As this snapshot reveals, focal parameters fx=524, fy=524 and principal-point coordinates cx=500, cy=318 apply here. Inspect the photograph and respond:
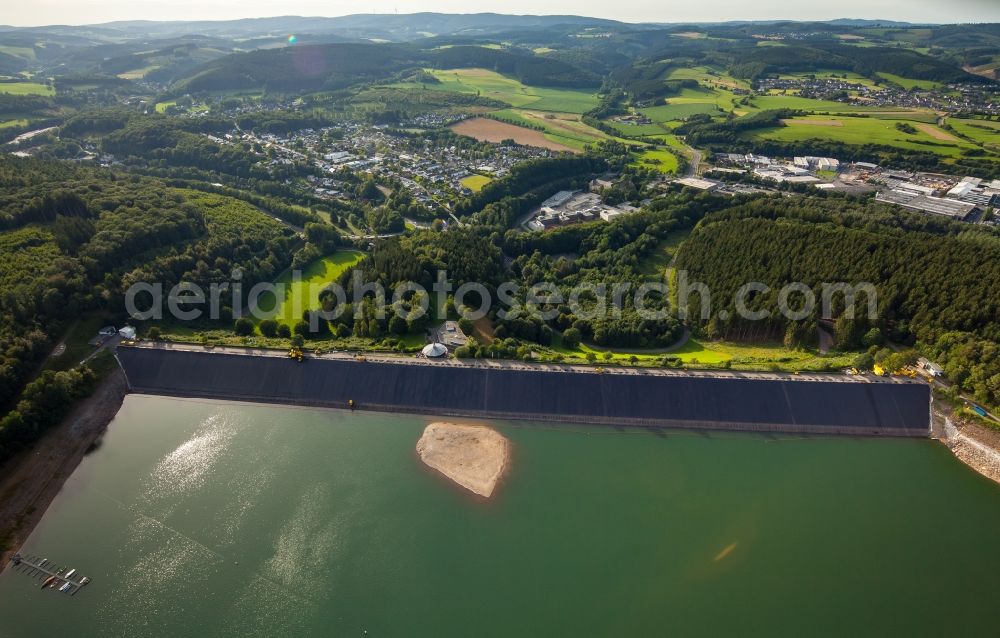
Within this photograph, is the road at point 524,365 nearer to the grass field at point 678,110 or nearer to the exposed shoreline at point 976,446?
the exposed shoreline at point 976,446

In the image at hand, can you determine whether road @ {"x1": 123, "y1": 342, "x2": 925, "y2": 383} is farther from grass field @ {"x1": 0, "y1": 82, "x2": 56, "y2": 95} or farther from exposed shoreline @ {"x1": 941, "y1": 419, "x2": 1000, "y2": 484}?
grass field @ {"x1": 0, "y1": 82, "x2": 56, "y2": 95}

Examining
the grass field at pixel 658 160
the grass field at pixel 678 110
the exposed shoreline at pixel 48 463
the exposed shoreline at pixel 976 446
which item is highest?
the grass field at pixel 678 110

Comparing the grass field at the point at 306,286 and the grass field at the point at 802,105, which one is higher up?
the grass field at the point at 802,105

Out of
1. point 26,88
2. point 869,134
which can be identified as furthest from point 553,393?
point 26,88

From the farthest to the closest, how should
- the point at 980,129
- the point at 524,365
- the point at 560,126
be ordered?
the point at 560,126
the point at 980,129
the point at 524,365

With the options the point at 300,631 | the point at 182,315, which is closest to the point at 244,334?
the point at 182,315

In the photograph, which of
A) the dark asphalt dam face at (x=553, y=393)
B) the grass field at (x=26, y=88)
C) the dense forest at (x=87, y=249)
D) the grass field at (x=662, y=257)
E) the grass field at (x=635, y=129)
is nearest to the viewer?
the dark asphalt dam face at (x=553, y=393)

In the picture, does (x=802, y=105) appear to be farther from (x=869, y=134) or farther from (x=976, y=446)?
(x=976, y=446)

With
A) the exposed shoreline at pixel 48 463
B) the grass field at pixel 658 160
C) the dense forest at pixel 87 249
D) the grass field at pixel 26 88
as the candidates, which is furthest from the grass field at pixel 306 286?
the grass field at pixel 26 88
